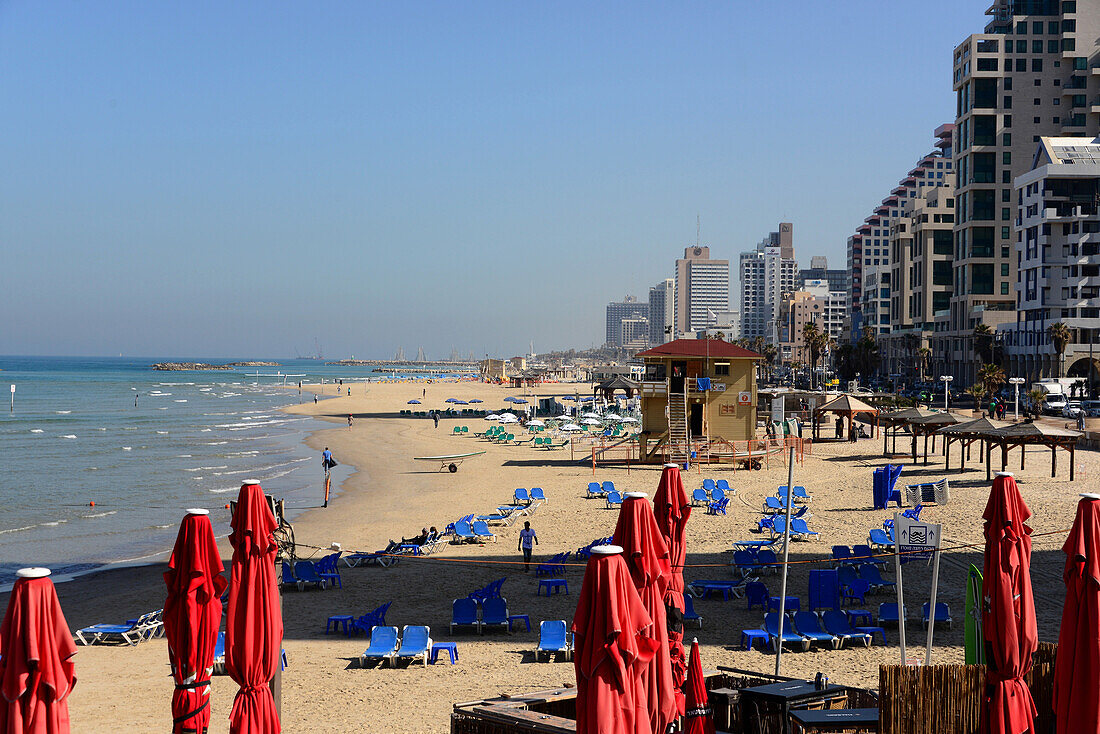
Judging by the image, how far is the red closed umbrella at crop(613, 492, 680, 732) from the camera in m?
7.55

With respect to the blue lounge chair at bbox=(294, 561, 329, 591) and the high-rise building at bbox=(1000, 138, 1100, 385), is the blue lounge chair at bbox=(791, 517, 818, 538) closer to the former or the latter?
the blue lounge chair at bbox=(294, 561, 329, 591)

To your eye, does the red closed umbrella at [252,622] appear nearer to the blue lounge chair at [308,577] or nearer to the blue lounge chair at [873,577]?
the blue lounge chair at [308,577]

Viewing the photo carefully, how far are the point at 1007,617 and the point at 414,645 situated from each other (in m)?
9.17

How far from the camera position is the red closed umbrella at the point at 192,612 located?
8.07 meters

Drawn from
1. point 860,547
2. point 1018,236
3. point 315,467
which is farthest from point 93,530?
point 1018,236

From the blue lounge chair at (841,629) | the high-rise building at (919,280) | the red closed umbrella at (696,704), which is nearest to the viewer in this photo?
the red closed umbrella at (696,704)

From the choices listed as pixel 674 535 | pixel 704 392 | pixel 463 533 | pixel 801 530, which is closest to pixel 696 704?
Answer: pixel 674 535

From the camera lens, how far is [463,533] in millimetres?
23984

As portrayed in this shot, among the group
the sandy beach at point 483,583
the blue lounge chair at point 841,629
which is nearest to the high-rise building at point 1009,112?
the sandy beach at point 483,583

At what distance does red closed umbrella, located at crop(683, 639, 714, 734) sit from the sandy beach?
3.82 m

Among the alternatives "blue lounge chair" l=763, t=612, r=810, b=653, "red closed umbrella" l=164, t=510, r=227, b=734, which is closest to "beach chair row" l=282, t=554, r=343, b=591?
"blue lounge chair" l=763, t=612, r=810, b=653

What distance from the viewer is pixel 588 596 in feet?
21.3

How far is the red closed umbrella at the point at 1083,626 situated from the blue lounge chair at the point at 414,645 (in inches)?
367

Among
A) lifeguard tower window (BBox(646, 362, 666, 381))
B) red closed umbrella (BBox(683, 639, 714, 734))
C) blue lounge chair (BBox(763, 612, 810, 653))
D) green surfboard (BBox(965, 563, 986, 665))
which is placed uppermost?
lifeguard tower window (BBox(646, 362, 666, 381))
